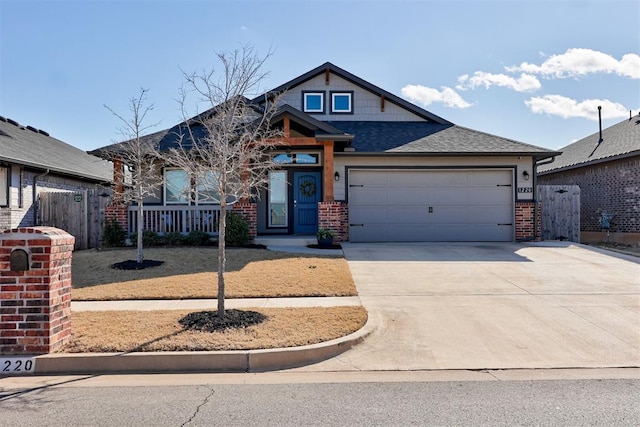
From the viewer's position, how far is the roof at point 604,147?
1657cm

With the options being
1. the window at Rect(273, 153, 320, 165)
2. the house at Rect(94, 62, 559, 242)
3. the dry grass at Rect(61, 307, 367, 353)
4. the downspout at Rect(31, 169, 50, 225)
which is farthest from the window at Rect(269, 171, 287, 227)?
the dry grass at Rect(61, 307, 367, 353)

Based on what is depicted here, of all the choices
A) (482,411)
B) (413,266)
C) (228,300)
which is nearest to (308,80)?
(413,266)

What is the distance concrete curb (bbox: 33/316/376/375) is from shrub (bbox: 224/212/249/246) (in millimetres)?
8041

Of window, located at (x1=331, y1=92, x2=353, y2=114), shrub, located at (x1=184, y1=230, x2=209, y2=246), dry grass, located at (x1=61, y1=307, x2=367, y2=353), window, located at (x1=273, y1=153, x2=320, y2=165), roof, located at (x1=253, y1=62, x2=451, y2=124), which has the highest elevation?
roof, located at (x1=253, y1=62, x2=451, y2=124)

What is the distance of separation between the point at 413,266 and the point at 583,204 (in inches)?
484

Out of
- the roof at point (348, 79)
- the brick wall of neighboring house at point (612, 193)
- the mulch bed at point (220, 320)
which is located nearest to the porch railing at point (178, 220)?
the roof at point (348, 79)

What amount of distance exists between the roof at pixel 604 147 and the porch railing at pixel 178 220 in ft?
48.4

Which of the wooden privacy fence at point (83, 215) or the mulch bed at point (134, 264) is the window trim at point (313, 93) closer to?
the wooden privacy fence at point (83, 215)

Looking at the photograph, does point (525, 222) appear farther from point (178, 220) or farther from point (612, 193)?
point (178, 220)

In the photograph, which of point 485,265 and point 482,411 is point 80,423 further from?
point 485,265

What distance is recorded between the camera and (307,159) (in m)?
15.0

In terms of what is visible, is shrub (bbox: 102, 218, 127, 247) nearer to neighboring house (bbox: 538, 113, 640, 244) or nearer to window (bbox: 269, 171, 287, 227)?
window (bbox: 269, 171, 287, 227)

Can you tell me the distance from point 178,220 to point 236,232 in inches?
84.1

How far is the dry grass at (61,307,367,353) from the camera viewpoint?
498cm
